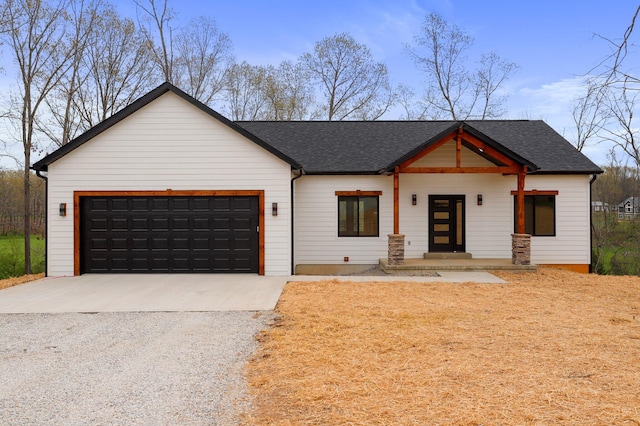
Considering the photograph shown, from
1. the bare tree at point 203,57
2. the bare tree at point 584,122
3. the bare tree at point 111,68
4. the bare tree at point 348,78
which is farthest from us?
the bare tree at point 348,78

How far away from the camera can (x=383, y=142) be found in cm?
1591

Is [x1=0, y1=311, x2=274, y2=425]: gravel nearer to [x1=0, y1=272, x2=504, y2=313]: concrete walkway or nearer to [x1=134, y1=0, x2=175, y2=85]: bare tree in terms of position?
[x1=0, y1=272, x2=504, y2=313]: concrete walkway

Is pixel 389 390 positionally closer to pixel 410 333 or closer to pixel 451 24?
pixel 410 333

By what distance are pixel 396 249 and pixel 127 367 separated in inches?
339

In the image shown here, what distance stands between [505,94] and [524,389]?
2548 cm

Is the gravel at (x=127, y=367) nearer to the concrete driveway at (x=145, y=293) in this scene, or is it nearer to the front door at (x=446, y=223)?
the concrete driveway at (x=145, y=293)

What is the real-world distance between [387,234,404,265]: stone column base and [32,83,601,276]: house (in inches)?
1.1

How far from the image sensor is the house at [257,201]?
11.7 m

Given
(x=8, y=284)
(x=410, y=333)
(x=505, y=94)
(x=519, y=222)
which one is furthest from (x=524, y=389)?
(x=505, y=94)

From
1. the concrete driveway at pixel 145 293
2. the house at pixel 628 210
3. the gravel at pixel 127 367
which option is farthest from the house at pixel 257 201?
the house at pixel 628 210

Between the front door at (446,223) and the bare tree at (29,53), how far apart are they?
46.6 ft

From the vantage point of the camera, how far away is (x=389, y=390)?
4.15 metres

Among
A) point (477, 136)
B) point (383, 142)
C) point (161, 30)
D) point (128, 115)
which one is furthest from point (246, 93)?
point (477, 136)

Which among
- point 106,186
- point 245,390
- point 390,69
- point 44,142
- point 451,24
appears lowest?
point 245,390
